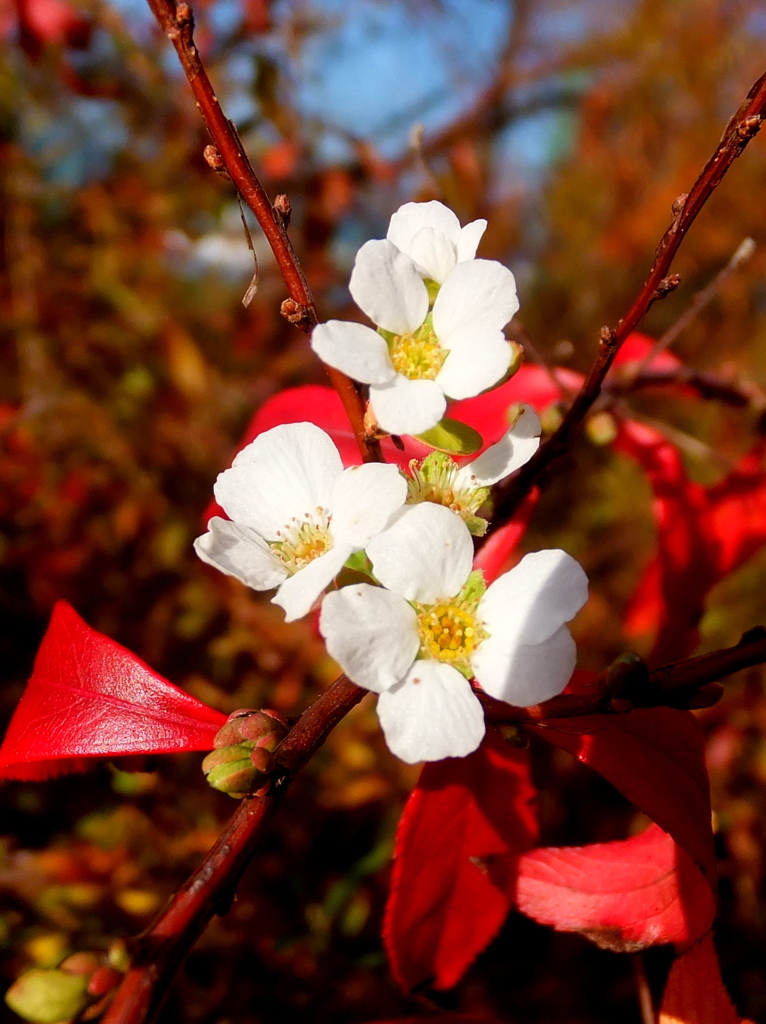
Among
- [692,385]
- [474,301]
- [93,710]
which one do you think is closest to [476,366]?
[474,301]

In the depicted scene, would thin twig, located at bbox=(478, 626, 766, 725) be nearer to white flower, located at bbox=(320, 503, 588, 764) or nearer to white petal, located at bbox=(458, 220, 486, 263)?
white flower, located at bbox=(320, 503, 588, 764)

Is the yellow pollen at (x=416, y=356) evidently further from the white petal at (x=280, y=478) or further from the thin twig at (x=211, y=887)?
the thin twig at (x=211, y=887)

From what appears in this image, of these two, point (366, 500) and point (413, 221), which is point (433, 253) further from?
point (366, 500)

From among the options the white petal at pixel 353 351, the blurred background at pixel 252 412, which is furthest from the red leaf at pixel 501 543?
the white petal at pixel 353 351

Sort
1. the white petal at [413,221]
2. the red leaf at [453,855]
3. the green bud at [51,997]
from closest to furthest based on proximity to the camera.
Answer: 1. the green bud at [51,997]
2. the white petal at [413,221]
3. the red leaf at [453,855]

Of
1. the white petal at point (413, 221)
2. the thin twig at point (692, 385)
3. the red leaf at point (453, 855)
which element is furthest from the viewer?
the thin twig at point (692, 385)

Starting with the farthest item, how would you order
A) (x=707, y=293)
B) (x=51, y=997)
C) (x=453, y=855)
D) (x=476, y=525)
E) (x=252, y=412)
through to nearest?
(x=252, y=412) → (x=707, y=293) → (x=453, y=855) → (x=476, y=525) → (x=51, y=997)
